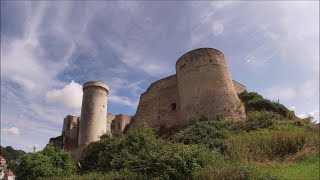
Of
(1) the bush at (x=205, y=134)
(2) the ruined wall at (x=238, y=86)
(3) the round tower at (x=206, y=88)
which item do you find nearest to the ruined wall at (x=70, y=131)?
(3) the round tower at (x=206, y=88)

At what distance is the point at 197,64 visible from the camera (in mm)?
23156

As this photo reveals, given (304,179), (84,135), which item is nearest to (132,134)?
(304,179)

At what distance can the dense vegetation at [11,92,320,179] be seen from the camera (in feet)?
30.1

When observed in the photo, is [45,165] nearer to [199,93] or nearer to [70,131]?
[199,93]

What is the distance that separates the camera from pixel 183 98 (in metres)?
23.6

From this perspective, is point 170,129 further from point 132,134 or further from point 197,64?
point 132,134

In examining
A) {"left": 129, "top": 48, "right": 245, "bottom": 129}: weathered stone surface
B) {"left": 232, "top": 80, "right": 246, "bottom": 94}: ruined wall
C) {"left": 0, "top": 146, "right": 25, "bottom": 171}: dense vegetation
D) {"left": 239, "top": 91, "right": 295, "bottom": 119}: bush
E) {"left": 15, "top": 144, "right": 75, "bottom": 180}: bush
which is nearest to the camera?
{"left": 15, "top": 144, "right": 75, "bottom": 180}: bush

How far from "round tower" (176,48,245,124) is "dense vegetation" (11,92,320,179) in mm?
1247

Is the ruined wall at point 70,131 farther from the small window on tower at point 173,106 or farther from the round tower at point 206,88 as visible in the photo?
the round tower at point 206,88

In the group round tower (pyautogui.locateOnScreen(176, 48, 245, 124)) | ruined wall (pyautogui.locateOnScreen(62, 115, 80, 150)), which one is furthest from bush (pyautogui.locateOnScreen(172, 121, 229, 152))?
ruined wall (pyautogui.locateOnScreen(62, 115, 80, 150))

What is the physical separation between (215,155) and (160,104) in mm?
17092

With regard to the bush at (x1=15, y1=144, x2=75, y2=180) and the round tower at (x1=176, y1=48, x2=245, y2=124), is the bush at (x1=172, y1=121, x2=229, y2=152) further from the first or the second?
the bush at (x1=15, y1=144, x2=75, y2=180)

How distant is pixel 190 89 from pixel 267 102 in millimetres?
5797

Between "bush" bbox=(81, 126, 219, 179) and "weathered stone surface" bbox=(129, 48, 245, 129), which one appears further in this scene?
"weathered stone surface" bbox=(129, 48, 245, 129)
